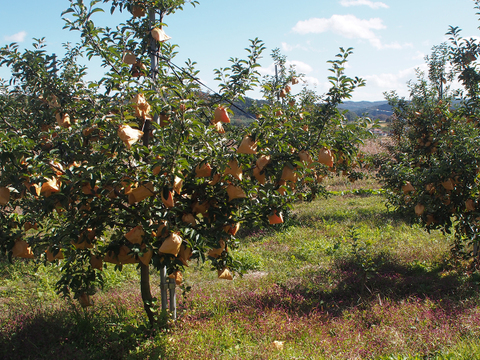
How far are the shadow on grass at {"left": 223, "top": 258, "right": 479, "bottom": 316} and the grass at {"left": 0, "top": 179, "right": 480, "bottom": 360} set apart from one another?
13mm

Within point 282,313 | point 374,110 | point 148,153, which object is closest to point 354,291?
point 282,313

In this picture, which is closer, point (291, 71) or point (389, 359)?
point (389, 359)

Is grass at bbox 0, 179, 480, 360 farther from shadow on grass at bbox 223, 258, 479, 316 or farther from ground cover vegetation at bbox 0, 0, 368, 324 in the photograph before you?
ground cover vegetation at bbox 0, 0, 368, 324

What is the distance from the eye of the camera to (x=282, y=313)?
3576mm

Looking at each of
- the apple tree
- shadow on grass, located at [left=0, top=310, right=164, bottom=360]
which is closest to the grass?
shadow on grass, located at [left=0, top=310, right=164, bottom=360]

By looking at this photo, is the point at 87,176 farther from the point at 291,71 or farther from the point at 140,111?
the point at 291,71

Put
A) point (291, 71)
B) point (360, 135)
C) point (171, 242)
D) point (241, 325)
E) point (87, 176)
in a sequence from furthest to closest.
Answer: point (291, 71)
point (241, 325)
point (360, 135)
point (87, 176)
point (171, 242)

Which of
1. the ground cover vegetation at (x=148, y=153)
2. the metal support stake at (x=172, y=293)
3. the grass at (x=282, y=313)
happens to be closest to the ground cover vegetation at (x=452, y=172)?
the grass at (x=282, y=313)

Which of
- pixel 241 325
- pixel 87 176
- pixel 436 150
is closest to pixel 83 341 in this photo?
pixel 241 325

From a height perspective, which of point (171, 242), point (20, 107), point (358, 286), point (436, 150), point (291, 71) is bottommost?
point (358, 286)

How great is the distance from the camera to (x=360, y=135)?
2461 mm

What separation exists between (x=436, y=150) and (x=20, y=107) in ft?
16.8

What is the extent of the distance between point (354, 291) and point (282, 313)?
3.51 ft

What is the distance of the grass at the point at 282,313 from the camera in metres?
2.84
